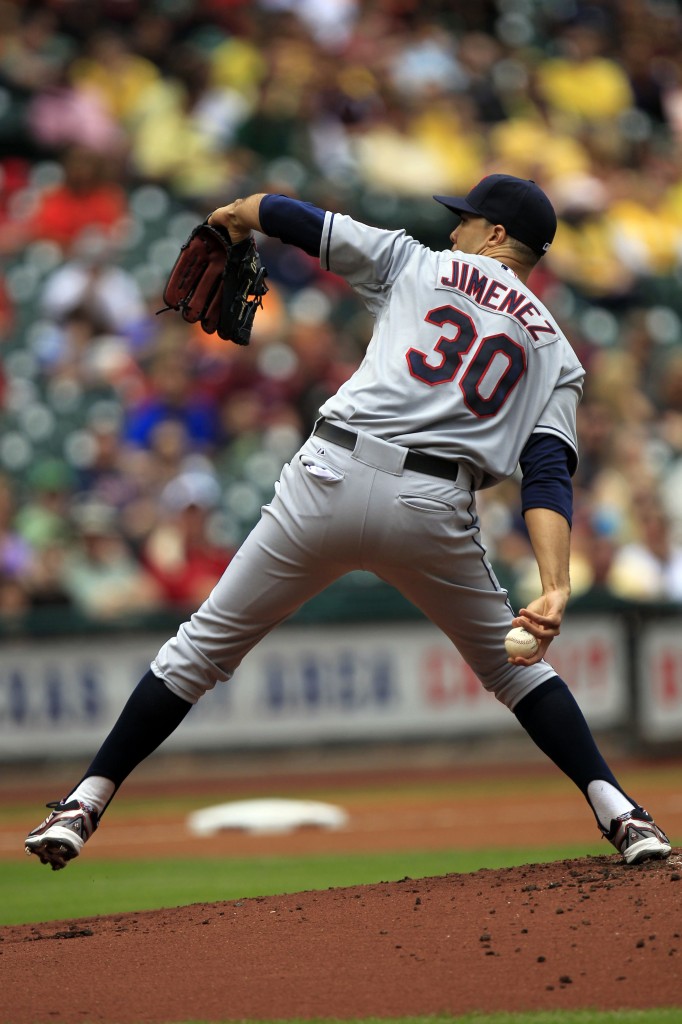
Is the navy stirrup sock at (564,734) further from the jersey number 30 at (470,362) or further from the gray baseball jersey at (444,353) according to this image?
the jersey number 30 at (470,362)

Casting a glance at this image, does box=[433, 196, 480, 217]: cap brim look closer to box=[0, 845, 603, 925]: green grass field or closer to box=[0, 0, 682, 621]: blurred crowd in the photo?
box=[0, 845, 603, 925]: green grass field

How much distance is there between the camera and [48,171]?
11.6m

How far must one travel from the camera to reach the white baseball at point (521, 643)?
370 cm

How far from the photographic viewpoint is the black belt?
385 centimetres

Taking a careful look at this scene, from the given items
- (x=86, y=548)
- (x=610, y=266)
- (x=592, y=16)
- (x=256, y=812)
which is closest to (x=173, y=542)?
(x=86, y=548)

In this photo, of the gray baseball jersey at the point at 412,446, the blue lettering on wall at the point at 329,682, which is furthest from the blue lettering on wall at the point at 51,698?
the gray baseball jersey at the point at 412,446

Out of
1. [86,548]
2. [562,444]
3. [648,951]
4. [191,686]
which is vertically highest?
[86,548]

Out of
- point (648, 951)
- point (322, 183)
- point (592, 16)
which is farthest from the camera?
point (592, 16)

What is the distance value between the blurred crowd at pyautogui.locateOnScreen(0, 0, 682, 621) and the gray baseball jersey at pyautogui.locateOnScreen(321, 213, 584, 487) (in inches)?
220

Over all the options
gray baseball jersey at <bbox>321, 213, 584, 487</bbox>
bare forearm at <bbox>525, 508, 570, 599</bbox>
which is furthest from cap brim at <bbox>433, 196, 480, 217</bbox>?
bare forearm at <bbox>525, 508, 570, 599</bbox>

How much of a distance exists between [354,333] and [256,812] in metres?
4.41

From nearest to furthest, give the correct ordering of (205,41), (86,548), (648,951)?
(648,951)
(86,548)
(205,41)

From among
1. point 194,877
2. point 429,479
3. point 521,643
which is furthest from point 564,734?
point 194,877

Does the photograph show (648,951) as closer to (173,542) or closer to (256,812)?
(256,812)
